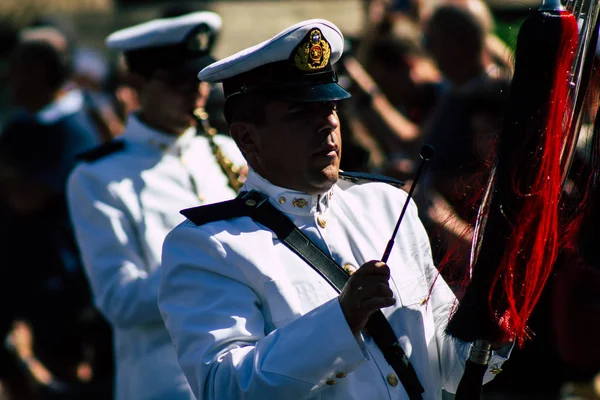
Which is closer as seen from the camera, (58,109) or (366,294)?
A: (366,294)

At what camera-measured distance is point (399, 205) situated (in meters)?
3.52

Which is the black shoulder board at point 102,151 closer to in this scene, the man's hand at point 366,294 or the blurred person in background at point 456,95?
the blurred person in background at point 456,95

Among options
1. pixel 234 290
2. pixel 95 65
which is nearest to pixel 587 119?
pixel 234 290

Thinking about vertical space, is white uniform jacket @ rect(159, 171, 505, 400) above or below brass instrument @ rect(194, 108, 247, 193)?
above

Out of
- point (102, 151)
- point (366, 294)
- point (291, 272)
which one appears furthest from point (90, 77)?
point (366, 294)

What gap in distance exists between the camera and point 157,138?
4.83m

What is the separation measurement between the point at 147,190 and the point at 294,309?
176 centimetres

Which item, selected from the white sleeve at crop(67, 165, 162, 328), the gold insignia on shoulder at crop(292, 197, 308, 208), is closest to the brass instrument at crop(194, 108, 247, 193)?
the white sleeve at crop(67, 165, 162, 328)

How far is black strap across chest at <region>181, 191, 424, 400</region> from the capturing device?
3.16 m

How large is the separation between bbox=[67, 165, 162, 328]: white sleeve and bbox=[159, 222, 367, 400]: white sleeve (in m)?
1.26

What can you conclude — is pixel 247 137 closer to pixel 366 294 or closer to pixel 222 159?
pixel 366 294

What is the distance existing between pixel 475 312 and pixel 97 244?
2.12 metres

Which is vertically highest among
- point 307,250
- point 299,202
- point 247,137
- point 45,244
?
point 247,137

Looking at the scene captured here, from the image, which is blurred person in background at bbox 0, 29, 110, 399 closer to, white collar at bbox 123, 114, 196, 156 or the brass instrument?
white collar at bbox 123, 114, 196, 156
